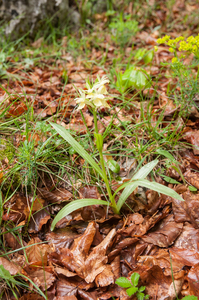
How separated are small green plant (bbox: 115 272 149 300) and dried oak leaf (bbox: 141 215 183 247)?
0.29m

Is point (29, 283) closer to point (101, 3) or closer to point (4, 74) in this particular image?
point (4, 74)

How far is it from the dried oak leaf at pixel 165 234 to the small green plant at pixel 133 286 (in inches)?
11.3

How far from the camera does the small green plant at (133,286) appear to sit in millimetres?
1093

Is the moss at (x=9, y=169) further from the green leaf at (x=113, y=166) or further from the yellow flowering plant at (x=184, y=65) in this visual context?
the yellow flowering plant at (x=184, y=65)

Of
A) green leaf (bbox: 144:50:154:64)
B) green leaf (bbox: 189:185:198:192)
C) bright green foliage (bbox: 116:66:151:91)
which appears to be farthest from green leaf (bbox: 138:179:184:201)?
green leaf (bbox: 144:50:154:64)

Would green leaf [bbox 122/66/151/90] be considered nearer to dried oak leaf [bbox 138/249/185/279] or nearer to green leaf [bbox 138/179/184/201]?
green leaf [bbox 138/179/184/201]

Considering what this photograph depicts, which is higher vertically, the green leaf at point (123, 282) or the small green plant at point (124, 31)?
the small green plant at point (124, 31)

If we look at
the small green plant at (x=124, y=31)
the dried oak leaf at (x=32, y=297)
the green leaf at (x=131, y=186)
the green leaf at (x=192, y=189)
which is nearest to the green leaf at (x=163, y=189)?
the green leaf at (x=131, y=186)

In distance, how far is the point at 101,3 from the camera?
3770 mm

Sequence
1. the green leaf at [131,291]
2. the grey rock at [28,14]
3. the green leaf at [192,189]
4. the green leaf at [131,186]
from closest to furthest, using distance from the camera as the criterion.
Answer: the green leaf at [131,291]
the green leaf at [131,186]
the green leaf at [192,189]
the grey rock at [28,14]

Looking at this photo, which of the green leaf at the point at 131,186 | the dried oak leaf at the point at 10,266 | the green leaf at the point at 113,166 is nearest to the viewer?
the dried oak leaf at the point at 10,266

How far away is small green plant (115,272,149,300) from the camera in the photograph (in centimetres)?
109

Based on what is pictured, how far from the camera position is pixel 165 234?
1388 millimetres

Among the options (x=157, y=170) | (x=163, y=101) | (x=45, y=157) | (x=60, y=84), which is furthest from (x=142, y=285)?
(x=60, y=84)
